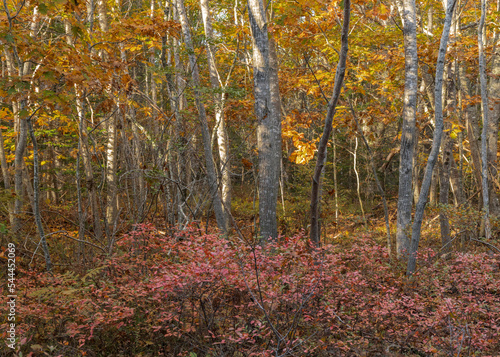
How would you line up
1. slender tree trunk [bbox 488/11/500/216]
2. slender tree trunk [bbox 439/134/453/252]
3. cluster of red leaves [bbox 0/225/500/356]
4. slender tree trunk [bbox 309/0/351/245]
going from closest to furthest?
slender tree trunk [bbox 309/0/351/245]
cluster of red leaves [bbox 0/225/500/356]
slender tree trunk [bbox 439/134/453/252]
slender tree trunk [bbox 488/11/500/216]

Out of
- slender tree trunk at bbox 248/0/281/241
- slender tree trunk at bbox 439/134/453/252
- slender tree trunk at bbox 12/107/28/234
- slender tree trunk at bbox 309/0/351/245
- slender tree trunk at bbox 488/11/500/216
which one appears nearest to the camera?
slender tree trunk at bbox 309/0/351/245

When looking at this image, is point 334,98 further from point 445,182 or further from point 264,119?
point 445,182

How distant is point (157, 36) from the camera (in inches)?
256

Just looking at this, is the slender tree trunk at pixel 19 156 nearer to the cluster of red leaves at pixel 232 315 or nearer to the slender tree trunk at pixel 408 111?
the cluster of red leaves at pixel 232 315

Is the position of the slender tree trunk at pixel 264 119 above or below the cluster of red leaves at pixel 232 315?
above

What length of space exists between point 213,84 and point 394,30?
177 inches

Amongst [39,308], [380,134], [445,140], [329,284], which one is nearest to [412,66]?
[445,140]

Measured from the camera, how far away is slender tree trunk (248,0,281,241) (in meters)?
6.19

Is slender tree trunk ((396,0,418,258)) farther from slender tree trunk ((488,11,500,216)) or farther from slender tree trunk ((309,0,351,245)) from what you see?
slender tree trunk ((488,11,500,216))

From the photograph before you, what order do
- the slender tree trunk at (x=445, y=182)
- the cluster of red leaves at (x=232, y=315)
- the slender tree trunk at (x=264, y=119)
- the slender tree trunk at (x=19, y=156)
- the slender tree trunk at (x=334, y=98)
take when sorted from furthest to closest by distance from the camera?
the slender tree trunk at (x=445, y=182), the slender tree trunk at (x=264, y=119), the slender tree trunk at (x=19, y=156), the cluster of red leaves at (x=232, y=315), the slender tree trunk at (x=334, y=98)

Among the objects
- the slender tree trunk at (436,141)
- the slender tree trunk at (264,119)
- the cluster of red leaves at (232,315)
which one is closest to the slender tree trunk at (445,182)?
the slender tree trunk at (436,141)

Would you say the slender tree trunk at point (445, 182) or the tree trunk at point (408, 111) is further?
the slender tree trunk at point (445, 182)

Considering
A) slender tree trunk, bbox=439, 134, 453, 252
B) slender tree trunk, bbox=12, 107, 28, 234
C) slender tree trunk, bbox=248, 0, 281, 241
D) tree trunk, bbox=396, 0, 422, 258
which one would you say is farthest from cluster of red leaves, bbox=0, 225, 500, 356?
slender tree trunk, bbox=439, 134, 453, 252

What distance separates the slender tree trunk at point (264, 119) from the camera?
244 inches
